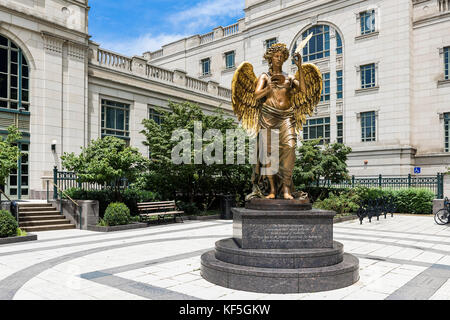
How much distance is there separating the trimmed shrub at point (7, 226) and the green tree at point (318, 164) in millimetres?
14536

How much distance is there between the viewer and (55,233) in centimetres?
1383

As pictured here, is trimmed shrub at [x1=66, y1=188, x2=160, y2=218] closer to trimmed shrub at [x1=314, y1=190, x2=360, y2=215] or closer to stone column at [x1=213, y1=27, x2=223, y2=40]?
trimmed shrub at [x1=314, y1=190, x2=360, y2=215]

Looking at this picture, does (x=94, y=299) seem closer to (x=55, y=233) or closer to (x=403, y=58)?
(x=55, y=233)

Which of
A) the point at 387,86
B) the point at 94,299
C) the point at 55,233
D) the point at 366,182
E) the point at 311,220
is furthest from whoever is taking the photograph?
the point at 387,86

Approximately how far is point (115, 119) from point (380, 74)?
20047mm

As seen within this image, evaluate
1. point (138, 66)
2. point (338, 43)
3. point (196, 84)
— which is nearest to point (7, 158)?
point (138, 66)

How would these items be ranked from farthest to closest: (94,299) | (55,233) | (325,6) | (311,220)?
(325,6) → (55,233) → (311,220) → (94,299)

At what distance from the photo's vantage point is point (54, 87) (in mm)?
20281

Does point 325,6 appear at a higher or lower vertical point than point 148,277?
higher

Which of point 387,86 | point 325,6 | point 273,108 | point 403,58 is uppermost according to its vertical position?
point 325,6

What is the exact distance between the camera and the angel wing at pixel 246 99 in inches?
320

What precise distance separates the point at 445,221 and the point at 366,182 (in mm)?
9116

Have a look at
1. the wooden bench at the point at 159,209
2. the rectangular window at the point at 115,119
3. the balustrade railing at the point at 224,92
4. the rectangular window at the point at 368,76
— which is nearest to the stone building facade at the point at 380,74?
the rectangular window at the point at 368,76

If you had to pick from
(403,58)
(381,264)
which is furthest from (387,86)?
(381,264)
